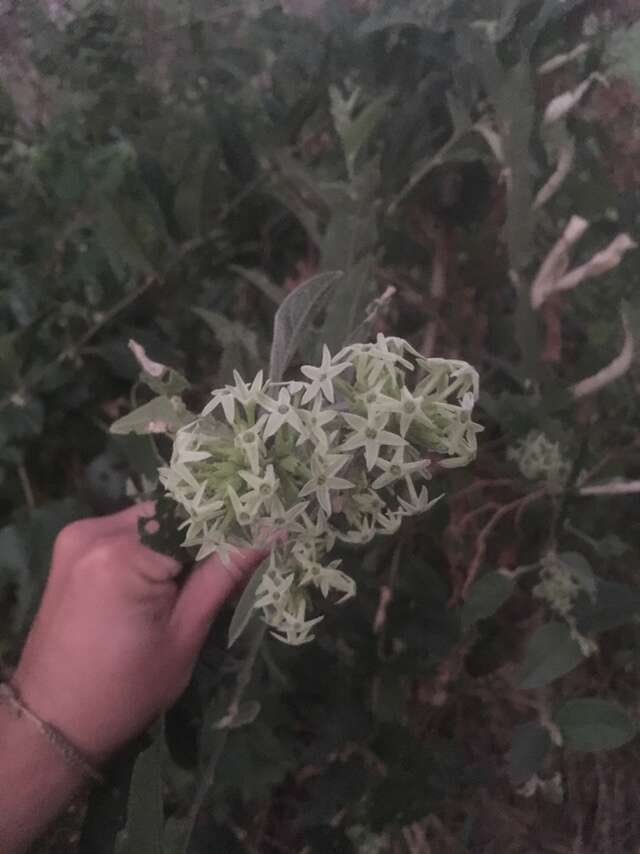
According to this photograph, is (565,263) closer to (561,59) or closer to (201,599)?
(561,59)

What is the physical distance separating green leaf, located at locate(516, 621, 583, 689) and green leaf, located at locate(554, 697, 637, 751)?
0.02 m

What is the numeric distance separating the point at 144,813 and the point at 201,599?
0.16m

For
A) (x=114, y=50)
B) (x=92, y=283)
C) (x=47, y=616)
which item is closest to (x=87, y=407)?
(x=92, y=283)

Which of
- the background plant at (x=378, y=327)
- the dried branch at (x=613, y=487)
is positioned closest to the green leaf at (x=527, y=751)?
the background plant at (x=378, y=327)

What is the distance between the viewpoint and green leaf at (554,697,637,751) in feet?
1.67

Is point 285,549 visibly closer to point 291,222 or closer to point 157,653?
point 157,653

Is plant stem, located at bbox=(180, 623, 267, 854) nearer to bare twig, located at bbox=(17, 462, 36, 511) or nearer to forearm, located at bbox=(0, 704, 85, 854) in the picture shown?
forearm, located at bbox=(0, 704, 85, 854)

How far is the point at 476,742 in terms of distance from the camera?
668mm

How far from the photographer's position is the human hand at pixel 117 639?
1.76ft

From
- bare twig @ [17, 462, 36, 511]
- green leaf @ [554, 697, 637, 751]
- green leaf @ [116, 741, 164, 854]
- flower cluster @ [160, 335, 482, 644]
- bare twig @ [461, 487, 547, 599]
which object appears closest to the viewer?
flower cluster @ [160, 335, 482, 644]

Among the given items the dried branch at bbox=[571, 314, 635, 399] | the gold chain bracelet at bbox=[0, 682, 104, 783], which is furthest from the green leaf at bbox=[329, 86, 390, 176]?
the gold chain bracelet at bbox=[0, 682, 104, 783]

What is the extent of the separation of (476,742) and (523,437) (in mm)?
248

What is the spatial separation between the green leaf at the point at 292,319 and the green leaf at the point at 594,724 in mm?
316

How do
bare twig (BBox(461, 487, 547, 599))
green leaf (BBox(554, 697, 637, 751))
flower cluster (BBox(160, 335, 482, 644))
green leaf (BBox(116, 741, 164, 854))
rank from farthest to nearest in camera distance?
bare twig (BBox(461, 487, 547, 599)) → green leaf (BBox(554, 697, 637, 751)) → green leaf (BBox(116, 741, 164, 854)) → flower cluster (BBox(160, 335, 482, 644))
